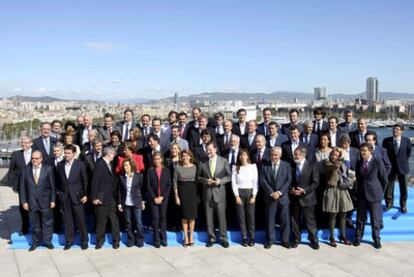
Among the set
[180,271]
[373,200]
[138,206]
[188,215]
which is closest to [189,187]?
[188,215]

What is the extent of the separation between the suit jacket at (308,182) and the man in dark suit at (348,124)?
158cm

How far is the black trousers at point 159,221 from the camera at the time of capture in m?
5.96

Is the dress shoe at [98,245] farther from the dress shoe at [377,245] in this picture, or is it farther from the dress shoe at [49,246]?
the dress shoe at [377,245]

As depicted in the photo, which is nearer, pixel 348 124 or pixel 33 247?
pixel 33 247

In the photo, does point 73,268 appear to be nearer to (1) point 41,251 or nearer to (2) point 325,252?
(1) point 41,251

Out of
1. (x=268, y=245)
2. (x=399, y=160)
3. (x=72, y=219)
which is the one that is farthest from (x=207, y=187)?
(x=399, y=160)

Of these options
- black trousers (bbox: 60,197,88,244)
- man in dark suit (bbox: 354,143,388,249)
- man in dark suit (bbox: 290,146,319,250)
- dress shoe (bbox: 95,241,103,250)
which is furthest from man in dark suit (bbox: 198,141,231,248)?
man in dark suit (bbox: 354,143,388,249)

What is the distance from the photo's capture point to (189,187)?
233 inches

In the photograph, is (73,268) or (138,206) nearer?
(73,268)

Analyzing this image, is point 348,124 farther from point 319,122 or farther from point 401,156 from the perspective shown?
point 401,156

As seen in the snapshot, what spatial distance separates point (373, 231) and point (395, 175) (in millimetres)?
1455

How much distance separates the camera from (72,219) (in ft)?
19.9

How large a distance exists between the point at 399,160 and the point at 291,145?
2019 mm

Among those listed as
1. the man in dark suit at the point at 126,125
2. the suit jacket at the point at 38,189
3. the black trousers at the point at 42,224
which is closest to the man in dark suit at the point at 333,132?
the man in dark suit at the point at 126,125
